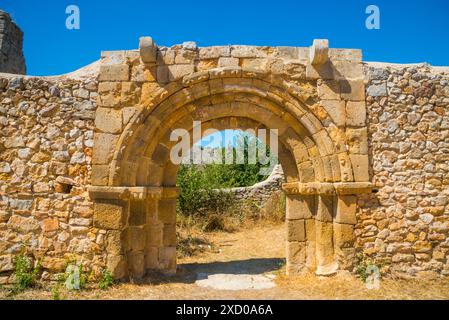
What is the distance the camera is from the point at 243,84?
4359 mm

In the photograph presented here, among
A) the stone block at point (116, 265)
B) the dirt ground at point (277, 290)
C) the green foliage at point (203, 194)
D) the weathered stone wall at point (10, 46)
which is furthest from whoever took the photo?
the green foliage at point (203, 194)

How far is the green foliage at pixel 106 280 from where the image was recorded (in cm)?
395

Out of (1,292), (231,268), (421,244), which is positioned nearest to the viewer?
(1,292)

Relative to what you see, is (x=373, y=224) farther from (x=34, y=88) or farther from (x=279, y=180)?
(x=279, y=180)

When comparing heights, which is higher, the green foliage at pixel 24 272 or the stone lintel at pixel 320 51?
the stone lintel at pixel 320 51

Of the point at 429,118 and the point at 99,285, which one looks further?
the point at 429,118

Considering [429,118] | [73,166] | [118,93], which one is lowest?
[73,166]

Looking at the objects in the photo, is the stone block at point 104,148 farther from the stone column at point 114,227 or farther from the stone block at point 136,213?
the stone block at point 136,213

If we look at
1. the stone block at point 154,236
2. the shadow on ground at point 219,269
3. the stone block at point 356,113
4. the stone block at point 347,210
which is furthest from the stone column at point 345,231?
the stone block at point 154,236

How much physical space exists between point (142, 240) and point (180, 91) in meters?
2.30

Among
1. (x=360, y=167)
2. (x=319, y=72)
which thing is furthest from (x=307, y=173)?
(x=319, y=72)

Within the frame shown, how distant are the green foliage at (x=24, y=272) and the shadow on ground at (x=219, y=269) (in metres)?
1.52

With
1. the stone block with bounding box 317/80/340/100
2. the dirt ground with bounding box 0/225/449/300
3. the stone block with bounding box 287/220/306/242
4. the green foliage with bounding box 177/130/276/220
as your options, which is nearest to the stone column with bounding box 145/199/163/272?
the dirt ground with bounding box 0/225/449/300

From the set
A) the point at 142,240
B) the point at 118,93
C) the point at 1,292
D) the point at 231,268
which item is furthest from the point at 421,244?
the point at 1,292
